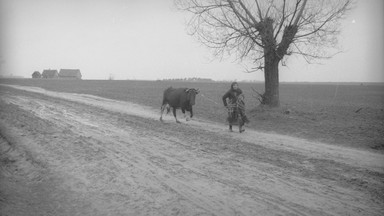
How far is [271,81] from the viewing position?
51.3 feet

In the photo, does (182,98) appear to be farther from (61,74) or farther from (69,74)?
(61,74)

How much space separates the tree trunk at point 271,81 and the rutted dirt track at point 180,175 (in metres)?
6.24

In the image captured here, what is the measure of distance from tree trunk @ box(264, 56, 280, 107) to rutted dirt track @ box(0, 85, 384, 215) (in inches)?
246

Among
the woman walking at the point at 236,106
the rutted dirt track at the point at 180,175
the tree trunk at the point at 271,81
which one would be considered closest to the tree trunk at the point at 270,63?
the tree trunk at the point at 271,81

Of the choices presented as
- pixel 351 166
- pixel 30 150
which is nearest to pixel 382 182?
pixel 351 166

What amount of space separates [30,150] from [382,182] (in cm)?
901

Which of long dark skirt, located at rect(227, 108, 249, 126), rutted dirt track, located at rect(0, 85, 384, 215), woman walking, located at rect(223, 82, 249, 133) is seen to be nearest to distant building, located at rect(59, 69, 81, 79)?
rutted dirt track, located at rect(0, 85, 384, 215)

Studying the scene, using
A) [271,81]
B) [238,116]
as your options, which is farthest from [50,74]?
[238,116]

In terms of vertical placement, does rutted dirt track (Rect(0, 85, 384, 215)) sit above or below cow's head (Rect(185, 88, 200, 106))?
below

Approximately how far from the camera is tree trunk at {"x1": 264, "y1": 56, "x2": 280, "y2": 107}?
15.5 metres

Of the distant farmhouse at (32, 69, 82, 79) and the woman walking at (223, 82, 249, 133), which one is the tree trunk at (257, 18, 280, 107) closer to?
the woman walking at (223, 82, 249, 133)

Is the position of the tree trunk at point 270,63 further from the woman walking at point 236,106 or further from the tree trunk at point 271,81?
the woman walking at point 236,106

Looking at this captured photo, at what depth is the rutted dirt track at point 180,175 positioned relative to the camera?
15.3 feet

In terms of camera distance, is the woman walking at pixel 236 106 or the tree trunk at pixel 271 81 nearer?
the woman walking at pixel 236 106
